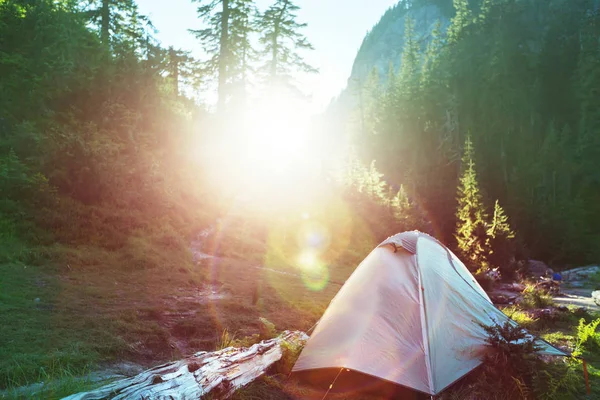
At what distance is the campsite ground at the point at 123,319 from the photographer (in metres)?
5.52

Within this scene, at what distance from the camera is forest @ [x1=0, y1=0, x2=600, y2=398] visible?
338 inches

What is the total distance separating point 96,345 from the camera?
6.60 m

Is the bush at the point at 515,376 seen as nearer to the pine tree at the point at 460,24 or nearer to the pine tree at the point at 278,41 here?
the pine tree at the point at 278,41

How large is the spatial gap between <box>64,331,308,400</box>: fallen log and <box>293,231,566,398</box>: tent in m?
0.75

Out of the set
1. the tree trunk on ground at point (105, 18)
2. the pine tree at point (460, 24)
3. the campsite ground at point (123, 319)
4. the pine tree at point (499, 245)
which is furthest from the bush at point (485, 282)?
the pine tree at point (460, 24)

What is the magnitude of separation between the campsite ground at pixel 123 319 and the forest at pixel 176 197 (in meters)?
0.06

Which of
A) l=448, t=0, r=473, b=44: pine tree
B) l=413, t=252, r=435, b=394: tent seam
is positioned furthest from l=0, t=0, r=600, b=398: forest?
l=448, t=0, r=473, b=44: pine tree

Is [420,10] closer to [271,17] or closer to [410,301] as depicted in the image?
[271,17]

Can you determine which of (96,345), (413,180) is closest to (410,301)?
(96,345)

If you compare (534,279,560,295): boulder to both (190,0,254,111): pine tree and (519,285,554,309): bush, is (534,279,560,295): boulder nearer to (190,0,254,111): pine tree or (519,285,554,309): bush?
(519,285,554,309): bush

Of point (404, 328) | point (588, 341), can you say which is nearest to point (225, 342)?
point (404, 328)

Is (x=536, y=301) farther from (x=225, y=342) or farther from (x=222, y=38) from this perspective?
(x=222, y=38)

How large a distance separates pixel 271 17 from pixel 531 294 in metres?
33.4

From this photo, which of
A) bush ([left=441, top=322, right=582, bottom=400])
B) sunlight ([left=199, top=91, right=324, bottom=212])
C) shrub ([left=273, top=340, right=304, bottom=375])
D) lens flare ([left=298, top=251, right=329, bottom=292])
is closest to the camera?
bush ([left=441, top=322, right=582, bottom=400])
